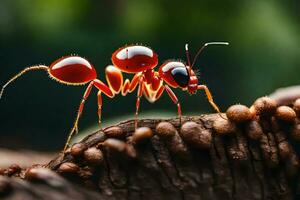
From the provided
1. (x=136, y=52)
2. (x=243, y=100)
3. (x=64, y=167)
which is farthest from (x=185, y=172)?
(x=243, y=100)

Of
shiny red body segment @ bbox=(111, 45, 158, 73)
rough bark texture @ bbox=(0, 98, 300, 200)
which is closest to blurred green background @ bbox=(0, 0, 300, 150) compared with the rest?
shiny red body segment @ bbox=(111, 45, 158, 73)

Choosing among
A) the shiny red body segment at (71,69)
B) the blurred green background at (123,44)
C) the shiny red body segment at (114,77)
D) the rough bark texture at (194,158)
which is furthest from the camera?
the blurred green background at (123,44)

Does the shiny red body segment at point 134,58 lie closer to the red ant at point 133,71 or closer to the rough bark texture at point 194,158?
the red ant at point 133,71

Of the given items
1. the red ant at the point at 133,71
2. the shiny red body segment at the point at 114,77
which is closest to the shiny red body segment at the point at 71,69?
the red ant at the point at 133,71

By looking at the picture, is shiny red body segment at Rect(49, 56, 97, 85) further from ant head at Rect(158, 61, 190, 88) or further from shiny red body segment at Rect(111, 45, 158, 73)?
ant head at Rect(158, 61, 190, 88)

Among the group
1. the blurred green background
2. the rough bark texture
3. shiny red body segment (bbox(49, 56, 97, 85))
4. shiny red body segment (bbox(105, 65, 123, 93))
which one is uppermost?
the blurred green background

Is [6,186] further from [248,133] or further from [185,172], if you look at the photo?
[248,133]
